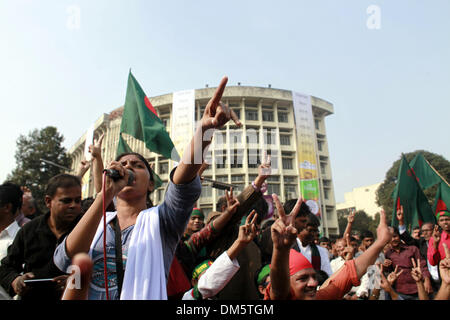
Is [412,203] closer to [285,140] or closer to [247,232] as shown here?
[247,232]

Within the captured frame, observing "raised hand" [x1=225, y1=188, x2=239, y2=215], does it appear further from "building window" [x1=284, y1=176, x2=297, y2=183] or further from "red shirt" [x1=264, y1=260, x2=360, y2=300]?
"building window" [x1=284, y1=176, x2=297, y2=183]

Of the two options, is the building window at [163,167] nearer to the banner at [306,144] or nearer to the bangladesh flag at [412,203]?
the banner at [306,144]

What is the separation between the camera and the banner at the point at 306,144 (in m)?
28.0

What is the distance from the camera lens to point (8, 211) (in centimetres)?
301

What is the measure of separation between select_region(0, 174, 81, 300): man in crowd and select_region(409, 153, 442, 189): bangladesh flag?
8461mm

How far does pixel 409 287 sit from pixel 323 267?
1.82 meters

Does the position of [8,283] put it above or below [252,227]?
below

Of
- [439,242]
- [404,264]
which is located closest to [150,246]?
[404,264]

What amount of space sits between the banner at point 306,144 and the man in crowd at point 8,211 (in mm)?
25872

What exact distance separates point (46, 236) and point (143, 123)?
12.4 ft
